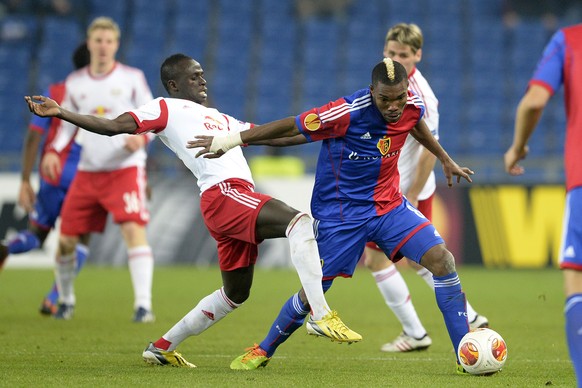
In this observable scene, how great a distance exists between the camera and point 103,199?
983cm

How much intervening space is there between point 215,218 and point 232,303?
0.59 metres

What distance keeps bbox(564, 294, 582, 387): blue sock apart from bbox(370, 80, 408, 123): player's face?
1.89 meters

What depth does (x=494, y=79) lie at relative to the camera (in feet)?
79.8

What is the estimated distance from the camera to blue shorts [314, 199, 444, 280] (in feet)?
21.0

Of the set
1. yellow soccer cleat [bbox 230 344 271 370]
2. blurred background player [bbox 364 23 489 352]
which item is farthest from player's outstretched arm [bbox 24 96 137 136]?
blurred background player [bbox 364 23 489 352]

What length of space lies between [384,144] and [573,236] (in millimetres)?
2032

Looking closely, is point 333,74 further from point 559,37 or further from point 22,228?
point 559,37

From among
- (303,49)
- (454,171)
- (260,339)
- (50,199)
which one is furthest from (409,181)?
(303,49)

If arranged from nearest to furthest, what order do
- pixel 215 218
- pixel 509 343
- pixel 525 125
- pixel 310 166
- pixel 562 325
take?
pixel 525 125
pixel 215 218
pixel 509 343
pixel 562 325
pixel 310 166

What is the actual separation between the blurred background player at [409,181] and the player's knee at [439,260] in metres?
1.45

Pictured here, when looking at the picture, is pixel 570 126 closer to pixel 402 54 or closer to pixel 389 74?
pixel 389 74

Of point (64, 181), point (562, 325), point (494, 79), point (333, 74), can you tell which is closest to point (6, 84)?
point (333, 74)

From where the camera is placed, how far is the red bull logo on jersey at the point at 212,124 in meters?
6.61

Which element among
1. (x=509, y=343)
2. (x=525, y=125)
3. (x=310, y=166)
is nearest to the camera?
(x=525, y=125)
